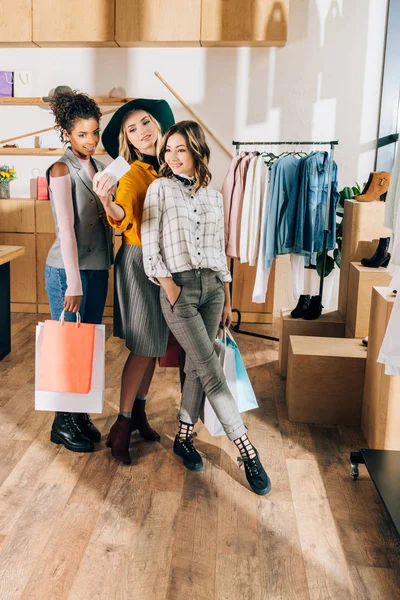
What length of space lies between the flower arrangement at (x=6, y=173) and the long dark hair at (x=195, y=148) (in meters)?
3.19

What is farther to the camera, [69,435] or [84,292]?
[69,435]

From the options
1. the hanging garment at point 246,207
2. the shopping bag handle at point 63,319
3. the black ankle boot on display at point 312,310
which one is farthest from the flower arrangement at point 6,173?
the shopping bag handle at point 63,319

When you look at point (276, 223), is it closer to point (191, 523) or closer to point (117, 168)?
point (117, 168)

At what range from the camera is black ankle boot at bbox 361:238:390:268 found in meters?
3.30

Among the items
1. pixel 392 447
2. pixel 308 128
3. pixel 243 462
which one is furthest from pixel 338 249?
pixel 243 462

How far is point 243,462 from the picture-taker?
239 centimetres

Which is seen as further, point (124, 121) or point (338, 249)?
point (338, 249)

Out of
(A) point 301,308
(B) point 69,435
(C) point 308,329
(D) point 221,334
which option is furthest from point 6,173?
(D) point 221,334

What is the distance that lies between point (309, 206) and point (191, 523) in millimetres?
2430

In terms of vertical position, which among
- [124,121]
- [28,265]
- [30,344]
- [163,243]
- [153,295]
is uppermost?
[124,121]

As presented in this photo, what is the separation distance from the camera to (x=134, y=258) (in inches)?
92.3

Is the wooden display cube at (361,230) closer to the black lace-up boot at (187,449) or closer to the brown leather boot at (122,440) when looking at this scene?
the black lace-up boot at (187,449)

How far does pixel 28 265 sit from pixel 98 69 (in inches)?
68.1

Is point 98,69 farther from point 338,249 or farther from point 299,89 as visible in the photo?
point 338,249
